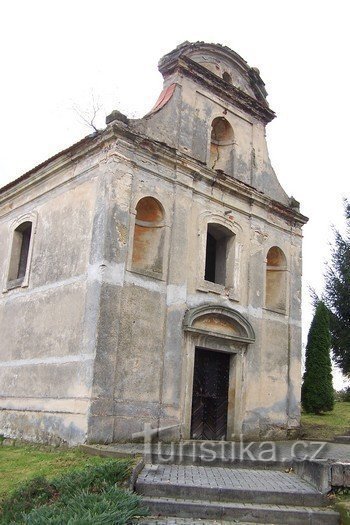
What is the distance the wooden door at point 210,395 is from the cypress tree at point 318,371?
635 centimetres

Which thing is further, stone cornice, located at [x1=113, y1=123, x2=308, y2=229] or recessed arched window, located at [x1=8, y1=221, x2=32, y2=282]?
recessed arched window, located at [x1=8, y1=221, x2=32, y2=282]

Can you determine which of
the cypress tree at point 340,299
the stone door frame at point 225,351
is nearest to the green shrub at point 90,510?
the stone door frame at point 225,351

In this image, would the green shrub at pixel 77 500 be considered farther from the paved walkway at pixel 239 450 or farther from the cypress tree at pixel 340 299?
the cypress tree at pixel 340 299

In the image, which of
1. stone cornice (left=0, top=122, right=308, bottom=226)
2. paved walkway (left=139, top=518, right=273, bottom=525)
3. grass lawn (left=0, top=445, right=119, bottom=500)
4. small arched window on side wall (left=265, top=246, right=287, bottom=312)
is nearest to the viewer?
paved walkway (left=139, top=518, right=273, bottom=525)

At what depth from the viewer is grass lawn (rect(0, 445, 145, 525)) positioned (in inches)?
248

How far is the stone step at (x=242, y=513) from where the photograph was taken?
23.6ft

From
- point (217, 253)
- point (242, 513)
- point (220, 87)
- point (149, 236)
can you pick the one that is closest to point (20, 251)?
point (149, 236)

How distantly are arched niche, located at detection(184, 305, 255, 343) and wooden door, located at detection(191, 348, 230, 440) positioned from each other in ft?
1.96

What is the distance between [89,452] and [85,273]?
12.8 feet

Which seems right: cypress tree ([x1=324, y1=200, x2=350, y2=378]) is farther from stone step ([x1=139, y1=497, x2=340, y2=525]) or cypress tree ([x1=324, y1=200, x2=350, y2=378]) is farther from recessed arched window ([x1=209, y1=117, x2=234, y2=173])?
stone step ([x1=139, y1=497, x2=340, y2=525])

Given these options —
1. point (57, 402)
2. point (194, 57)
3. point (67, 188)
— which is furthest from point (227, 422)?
point (194, 57)

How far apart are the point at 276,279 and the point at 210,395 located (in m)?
4.45

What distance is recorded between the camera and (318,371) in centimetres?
1981

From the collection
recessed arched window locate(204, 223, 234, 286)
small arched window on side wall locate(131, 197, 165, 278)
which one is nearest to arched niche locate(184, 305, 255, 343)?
recessed arched window locate(204, 223, 234, 286)
